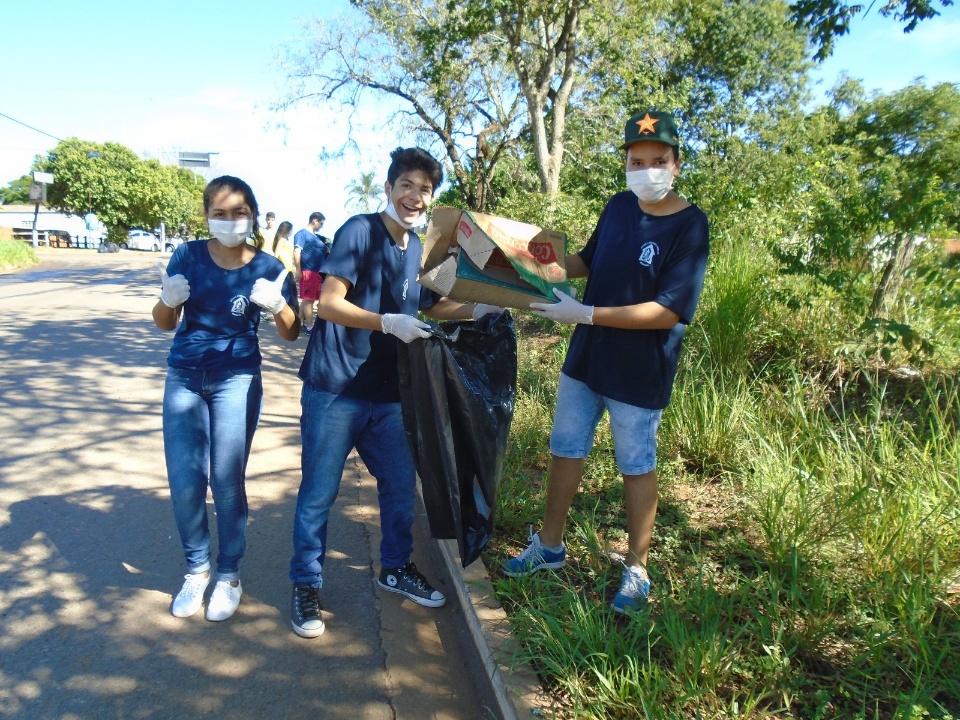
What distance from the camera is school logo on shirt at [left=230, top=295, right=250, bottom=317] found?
3.15 meters

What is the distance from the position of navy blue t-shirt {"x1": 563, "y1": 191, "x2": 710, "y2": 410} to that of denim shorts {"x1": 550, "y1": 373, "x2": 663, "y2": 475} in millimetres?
68

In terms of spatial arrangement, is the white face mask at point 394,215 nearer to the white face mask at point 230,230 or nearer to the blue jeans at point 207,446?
the white face mask at point 230,230

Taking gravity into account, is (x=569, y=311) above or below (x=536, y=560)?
above

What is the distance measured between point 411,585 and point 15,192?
110751 millimetres

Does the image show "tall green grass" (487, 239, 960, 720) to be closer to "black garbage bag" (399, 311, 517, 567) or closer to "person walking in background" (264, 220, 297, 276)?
"black garbage bag" (399, 311, 517, 567)

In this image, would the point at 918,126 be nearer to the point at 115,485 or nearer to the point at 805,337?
the point at 805,337

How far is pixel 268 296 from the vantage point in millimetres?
3057

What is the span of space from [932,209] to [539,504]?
286 centimetres

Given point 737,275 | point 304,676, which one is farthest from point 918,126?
point 304,676

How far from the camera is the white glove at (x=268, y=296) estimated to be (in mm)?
3057

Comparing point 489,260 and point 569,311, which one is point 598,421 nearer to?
point 569,311

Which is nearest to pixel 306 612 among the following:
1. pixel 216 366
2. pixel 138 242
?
pixel 216 366

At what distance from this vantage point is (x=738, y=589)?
292 cm

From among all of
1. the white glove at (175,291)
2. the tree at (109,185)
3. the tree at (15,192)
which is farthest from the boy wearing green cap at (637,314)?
the tree at (15,192)
